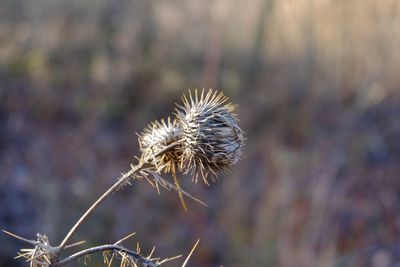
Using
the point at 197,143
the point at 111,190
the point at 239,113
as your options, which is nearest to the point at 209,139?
the point at 197,143

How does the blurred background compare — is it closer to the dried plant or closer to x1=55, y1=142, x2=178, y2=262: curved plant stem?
the dried plant

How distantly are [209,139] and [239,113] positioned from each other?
4705 mm

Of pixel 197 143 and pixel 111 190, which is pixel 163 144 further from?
pixel 111 190

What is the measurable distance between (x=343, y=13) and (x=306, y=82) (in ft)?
3.76

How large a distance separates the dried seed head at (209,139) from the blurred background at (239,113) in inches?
114

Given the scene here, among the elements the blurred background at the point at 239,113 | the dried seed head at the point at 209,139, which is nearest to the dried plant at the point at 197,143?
the dried seed head at the point at 209,139

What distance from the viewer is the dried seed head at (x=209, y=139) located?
4.98ft

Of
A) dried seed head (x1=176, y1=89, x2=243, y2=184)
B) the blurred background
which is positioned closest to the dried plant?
dried seed head (x1=176, y1=89, x2=243, y2=184)

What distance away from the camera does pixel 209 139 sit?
1.55 metres

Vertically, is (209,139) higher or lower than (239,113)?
lower

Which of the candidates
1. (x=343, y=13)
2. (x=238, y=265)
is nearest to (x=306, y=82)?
(x=343, y=13)

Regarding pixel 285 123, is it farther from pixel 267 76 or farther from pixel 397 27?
pixel 397 27

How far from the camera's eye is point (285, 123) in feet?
21.3

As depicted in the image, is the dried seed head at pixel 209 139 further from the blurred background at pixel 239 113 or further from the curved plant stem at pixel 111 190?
the blurred background at pixel 239 113
